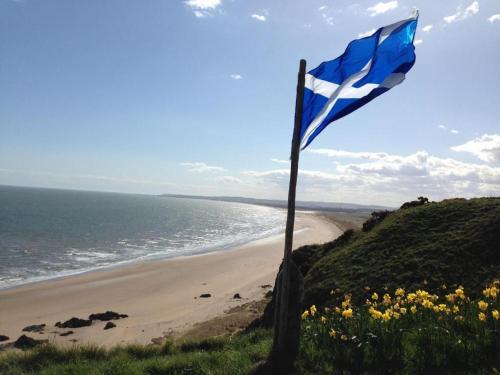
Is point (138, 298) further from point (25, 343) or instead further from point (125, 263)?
point (125, 263)

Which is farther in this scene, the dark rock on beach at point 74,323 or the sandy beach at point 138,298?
the dark rock on beach at point 74,323

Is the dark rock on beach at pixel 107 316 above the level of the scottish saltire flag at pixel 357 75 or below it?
below

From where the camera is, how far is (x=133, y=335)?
14969 millimetres

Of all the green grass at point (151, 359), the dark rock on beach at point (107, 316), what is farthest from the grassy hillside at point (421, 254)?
the dark rock on beach at point (107, 316)

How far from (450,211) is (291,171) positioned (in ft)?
29.4

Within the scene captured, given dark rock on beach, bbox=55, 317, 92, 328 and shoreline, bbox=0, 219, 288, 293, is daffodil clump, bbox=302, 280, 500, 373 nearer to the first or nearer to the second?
dark rock on beach, bbox=55, 317, 92, 328

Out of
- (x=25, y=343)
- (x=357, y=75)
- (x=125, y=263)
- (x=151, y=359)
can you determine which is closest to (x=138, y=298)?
(x=25, y=343)

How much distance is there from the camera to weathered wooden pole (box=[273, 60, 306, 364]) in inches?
217

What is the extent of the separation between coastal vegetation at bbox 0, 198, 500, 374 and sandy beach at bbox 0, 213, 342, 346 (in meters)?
6.60

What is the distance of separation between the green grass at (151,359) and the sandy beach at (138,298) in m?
6.56

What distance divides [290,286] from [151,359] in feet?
9.44

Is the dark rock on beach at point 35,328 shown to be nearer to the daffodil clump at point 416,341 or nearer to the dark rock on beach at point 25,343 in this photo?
the dark rock on beach at point 25,343

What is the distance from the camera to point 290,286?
579 cm

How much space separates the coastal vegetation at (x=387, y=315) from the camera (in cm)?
489
